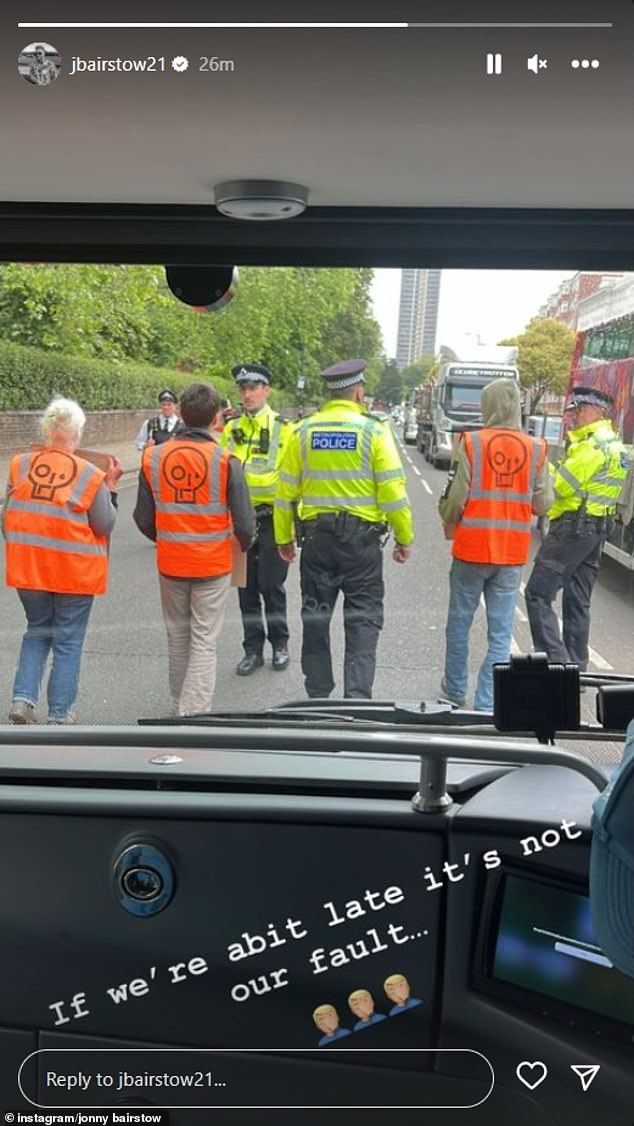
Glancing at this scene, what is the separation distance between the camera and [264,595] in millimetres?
2342

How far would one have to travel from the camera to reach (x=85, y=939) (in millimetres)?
1735

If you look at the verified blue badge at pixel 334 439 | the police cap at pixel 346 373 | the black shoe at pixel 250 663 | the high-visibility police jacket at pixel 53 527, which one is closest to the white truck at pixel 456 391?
the police cap at pixel 346 373

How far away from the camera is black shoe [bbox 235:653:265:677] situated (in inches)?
91.0

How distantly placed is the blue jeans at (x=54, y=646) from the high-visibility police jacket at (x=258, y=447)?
499mm

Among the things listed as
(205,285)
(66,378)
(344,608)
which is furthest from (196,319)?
(344,608)

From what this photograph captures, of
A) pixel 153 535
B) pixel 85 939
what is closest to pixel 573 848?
pixel 85 939

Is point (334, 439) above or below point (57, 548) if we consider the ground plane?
above

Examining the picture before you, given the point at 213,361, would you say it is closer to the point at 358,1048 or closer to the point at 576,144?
the point at 576,144

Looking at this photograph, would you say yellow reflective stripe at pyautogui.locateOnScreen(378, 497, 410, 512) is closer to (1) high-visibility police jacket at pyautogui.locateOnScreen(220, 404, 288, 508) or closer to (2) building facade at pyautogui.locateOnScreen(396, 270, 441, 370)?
(1) high-visibility police jacket at pyautogui.locateOnScreen(220, 404, 288, 508)

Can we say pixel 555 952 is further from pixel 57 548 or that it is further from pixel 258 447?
pixel 57 548

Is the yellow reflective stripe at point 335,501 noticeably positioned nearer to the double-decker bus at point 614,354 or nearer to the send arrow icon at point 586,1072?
the double-decker bus at point 614,354

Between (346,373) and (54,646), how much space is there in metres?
0.88

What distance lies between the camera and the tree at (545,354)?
6.18 feet

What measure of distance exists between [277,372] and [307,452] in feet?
1.76
